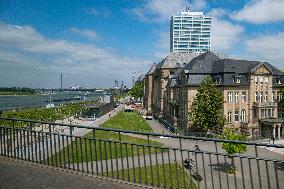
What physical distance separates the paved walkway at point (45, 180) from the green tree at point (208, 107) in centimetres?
3803

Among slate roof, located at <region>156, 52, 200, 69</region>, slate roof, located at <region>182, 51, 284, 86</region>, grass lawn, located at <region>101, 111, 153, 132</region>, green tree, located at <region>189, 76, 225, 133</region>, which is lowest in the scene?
grass lawn, located at <region>101, 111, 153, 132</region>

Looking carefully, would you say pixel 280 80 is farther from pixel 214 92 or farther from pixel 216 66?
pixel 214 92

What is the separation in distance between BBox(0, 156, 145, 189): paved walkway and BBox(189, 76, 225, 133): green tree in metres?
38.0

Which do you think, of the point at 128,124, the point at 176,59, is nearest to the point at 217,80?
the point at 128,124

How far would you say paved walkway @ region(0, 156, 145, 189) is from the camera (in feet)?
19.6

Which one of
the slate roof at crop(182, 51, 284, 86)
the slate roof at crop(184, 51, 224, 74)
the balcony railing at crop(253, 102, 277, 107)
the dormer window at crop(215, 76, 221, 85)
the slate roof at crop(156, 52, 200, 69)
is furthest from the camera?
the slate roof at crop(156, 52, 200, 69)

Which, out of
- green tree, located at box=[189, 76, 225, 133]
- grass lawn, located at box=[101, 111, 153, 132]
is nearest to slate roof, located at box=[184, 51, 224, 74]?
green tree, located at box=[189, 76, 225, 133]

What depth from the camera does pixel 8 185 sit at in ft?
19.8

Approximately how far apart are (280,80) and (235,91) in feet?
34.3

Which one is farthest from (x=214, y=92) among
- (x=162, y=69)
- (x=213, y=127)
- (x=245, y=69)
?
(x=162, y=69)

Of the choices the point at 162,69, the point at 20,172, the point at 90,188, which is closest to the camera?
the point at 90,188

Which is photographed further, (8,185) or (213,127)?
(213,127)

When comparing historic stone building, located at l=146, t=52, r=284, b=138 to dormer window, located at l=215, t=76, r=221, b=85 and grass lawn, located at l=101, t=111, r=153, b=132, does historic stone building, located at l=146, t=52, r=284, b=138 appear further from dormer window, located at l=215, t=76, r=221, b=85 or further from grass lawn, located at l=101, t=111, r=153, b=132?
grass lawn, located at l=101, t=111, r=153, b=132

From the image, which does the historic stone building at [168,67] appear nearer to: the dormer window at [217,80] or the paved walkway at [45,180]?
the dormer window at [217,80]
